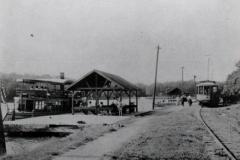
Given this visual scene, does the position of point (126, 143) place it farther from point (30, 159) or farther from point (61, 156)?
point (30, 159)

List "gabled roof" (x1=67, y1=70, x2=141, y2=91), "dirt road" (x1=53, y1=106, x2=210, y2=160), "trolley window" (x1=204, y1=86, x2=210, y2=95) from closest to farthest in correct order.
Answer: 1. "dirt road" (x1=53, y1=106, x2=210, y2=160)
2. "gabled roof" (x1=67, y1=70, x2=141, y2=91)
3. "trolley window" (x1=204, y1=86, x2=210, y2=95)

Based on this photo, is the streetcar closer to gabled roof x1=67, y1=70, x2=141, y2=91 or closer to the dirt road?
gabled roof x1=67, y1=70, x2=141, y2=91

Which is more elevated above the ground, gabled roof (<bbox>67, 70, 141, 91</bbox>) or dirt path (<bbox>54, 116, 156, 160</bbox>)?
gabled roof (<bbox>67, 70, 141, 91</bbox>)

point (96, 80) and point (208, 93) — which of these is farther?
point (208, 93)

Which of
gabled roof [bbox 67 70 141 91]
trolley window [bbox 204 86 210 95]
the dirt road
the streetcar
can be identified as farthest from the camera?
trolley window [bbox 204 86 210 95]

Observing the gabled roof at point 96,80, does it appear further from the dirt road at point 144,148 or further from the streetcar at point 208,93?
the streetcar at point 208,93

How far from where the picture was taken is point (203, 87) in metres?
33.4

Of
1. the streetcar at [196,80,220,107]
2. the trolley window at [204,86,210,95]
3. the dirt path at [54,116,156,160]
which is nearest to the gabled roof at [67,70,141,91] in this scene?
the dirt path at [54,116,156,160]

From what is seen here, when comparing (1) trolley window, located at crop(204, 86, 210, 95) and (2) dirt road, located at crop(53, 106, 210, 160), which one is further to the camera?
(1) trolley window, located at crop(204, 86, 210, 95)

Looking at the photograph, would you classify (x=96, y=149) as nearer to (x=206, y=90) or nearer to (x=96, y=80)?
(x=96, y=80)

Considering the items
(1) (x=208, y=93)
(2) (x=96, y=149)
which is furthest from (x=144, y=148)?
(1) (x=208, y=93)

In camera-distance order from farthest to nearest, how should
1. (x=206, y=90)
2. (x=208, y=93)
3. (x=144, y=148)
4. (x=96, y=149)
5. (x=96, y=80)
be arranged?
1. (x=206, y=90)
2. (x=208, y=93)
3. (x=96, y=80)
4. (x=96, y=149)
5. (x=144, y=148)

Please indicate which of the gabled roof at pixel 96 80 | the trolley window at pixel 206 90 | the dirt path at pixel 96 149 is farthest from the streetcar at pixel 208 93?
the dirt path at pixel 96 149

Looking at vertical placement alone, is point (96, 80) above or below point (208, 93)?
above
